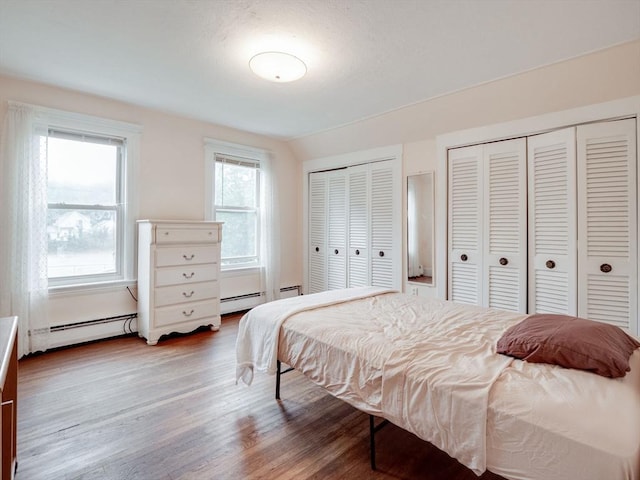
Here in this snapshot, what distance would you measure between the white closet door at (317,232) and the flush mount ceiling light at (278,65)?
242cm

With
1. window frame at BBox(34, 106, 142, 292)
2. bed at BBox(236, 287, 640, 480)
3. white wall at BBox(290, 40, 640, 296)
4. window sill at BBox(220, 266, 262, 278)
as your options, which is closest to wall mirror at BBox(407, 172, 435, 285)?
white wall at BBox(290, 40, 640, 296)

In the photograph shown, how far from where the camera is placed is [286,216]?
16.4 feet

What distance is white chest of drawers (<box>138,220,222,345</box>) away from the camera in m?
3.29

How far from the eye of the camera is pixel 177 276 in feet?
11.3

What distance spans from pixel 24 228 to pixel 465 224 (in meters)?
4.15

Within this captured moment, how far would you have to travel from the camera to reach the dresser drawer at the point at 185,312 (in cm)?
334

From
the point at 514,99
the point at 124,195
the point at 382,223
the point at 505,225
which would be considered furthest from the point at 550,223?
the point at 124,195

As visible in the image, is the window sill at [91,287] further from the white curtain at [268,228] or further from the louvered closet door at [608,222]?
the louvered closet door at [608,222]

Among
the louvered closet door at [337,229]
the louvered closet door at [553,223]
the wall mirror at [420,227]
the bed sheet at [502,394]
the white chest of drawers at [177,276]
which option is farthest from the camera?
the louvered closet door at [337,229]

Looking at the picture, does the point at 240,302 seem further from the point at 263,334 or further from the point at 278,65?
the point at 278,65

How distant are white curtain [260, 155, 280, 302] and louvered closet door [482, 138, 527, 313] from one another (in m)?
2.69

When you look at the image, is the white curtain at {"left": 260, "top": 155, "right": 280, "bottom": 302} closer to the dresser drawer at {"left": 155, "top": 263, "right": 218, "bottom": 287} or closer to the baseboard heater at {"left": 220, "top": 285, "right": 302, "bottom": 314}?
the baseboard heater at {"left": 220, "top": 285, "right": 302, "bottom": 314}

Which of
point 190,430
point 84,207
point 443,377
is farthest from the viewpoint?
point 84,207

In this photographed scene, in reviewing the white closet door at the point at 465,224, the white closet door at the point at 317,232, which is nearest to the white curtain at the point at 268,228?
the white closet door at the point at 317,232
